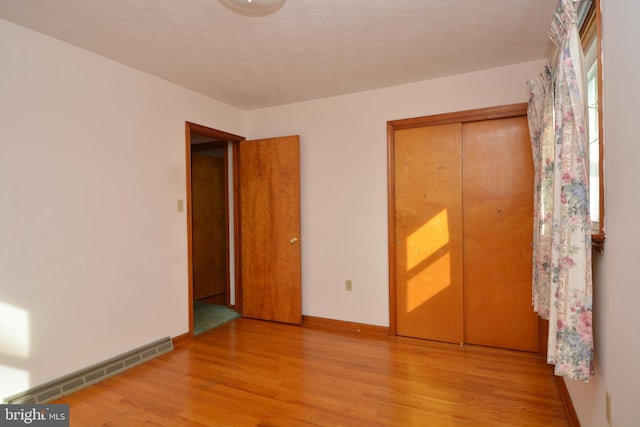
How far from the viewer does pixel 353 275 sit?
11.5 feet

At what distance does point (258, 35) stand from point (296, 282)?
2402 mm

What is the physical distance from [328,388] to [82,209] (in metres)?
2.16

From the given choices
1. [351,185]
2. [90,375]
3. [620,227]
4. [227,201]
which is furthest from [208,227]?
[620,227]

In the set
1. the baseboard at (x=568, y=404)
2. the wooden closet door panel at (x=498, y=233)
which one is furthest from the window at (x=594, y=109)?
the wooden closet door panel at (x=498, y=233)

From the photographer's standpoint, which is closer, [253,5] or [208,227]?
[253,5]

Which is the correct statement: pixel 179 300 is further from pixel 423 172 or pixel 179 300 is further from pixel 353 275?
pixel 423 172

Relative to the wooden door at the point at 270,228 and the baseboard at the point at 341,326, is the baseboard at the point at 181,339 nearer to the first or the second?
the wooden door at the point at 270,228

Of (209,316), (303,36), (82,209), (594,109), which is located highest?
(303,36)

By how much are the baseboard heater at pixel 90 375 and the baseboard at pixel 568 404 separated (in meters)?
2.96

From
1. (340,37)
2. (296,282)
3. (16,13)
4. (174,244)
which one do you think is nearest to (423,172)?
(340,37)

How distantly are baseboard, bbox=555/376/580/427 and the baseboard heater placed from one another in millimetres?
2960

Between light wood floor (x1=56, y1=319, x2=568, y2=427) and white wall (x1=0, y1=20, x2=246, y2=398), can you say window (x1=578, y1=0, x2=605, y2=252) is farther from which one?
white wall (x1=0, y1=20, x2=246, y2=398)

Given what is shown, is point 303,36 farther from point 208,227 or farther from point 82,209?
point 208,227

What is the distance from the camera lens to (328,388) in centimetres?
234
